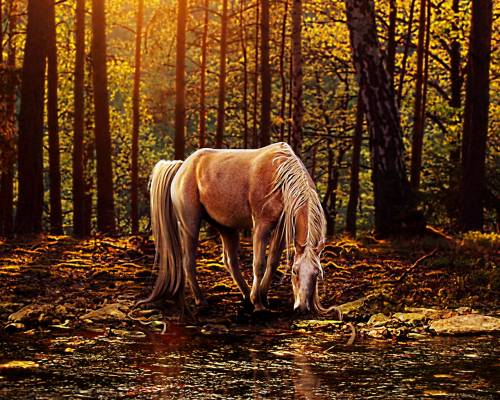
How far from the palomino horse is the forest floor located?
345mm

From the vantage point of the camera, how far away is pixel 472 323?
9328 mm

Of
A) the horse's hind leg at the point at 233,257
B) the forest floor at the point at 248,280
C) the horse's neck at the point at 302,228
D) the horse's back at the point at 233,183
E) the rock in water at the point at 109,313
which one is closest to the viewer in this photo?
the horse's neck at the point at 302,228

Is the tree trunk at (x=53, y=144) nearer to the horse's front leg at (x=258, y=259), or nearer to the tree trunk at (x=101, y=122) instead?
the tree trunk at (x=101, y=122)

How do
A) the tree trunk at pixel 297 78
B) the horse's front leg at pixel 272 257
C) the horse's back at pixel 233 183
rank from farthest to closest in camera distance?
the tree trunk at pixel 297 78
the horse's back at pixel 233 183
the horse's front leg at pixel 272 257

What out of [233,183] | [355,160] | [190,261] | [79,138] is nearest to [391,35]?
[355,160]

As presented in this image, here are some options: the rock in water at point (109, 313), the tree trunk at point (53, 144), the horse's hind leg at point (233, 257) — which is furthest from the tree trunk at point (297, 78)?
the rock in water at point (109, 313)

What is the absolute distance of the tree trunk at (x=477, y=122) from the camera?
61.2 feet

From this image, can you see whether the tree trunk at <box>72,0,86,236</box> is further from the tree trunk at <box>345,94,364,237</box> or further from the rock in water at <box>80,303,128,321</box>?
the rock in water at <box>80,303,128,321</box>

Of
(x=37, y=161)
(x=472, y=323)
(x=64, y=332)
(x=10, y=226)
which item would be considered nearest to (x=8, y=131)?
(x=37, y=161)

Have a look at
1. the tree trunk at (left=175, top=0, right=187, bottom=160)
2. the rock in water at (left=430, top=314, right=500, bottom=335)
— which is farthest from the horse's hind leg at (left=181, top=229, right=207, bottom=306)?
the tree trunk at (left=175, top=0, right=187, bottom=160)

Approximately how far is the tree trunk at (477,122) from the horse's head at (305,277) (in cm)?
1045

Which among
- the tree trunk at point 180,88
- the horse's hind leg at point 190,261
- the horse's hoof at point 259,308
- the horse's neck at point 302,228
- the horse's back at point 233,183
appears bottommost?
the horse's hoof at point 259,308

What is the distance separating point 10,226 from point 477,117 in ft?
43.6

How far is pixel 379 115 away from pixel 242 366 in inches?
452
